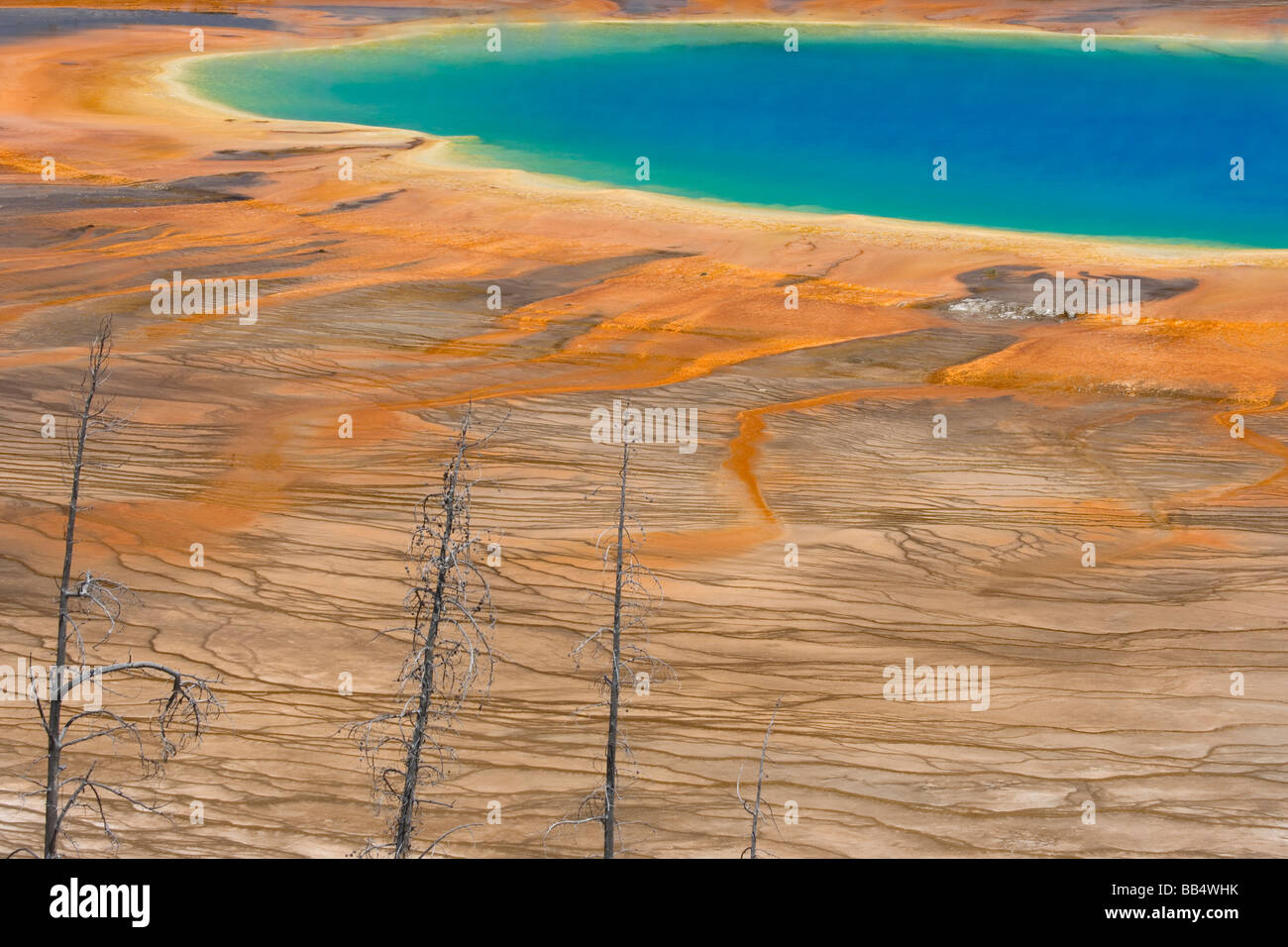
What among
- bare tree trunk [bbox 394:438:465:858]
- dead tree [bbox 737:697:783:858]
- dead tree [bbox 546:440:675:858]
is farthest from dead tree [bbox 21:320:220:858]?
dead tree [bbox 737:697:783:858]

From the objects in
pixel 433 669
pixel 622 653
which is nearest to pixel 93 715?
pixel 433 669

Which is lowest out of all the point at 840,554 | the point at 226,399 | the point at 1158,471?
the point at 840,554

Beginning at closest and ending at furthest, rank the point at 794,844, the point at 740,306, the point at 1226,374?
the point at 794,844, the point at 1226,374, the point at 740,306

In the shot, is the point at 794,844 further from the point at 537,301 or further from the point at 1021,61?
the point at 1021,61

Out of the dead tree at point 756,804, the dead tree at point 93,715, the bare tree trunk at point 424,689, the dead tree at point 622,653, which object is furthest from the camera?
the dead tree at point 622,653

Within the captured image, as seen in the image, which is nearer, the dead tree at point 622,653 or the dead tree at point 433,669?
the dead tree at point 433,669

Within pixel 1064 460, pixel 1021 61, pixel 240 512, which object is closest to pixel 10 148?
pixel 240 512

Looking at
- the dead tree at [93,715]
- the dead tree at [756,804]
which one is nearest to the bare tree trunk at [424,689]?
the dead tree at [93,715]

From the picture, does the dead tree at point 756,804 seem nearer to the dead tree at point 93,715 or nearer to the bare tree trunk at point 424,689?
the bare tree trunk at point 424,689
